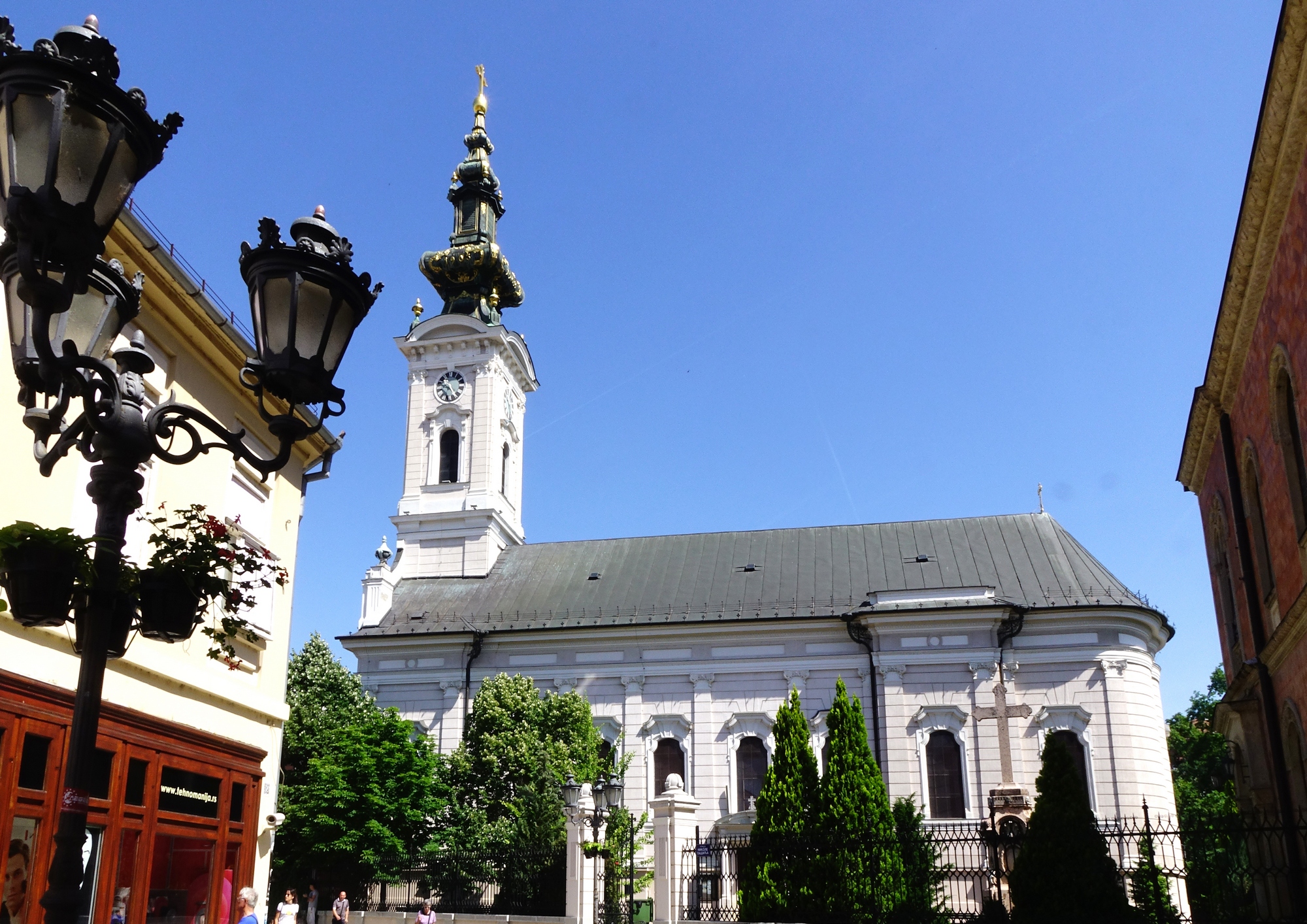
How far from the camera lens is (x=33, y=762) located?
31.1ft

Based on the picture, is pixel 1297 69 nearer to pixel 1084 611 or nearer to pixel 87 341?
pixel 87 341

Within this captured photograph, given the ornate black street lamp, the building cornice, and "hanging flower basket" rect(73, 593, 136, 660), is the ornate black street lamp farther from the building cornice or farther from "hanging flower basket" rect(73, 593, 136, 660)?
the building cornice

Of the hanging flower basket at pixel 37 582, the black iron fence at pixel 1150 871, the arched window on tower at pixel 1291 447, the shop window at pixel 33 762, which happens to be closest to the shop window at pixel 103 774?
the shop window at pixel 33 762

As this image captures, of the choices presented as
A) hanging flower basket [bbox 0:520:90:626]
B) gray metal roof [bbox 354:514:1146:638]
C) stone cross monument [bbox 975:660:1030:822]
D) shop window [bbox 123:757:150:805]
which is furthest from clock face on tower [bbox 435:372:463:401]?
hanging flower basket [bbox 0:520:90:626]

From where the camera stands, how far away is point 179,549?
6395mm

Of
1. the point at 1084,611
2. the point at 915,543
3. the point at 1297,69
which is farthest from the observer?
the point at 915,543

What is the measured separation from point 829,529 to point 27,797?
1389 inches

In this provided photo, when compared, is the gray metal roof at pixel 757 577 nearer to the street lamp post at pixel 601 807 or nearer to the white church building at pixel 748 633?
the white church building at pixel 748 633

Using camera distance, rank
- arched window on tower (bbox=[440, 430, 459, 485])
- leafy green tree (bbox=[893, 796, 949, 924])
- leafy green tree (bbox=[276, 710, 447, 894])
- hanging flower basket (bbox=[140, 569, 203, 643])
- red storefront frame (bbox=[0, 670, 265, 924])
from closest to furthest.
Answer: hanging flower basket (bbox=[140, 569, 203, 643])
red storefront frame (bbox=[0, 670, 265, 924])
leafy green tree (bbox=[893, 796, 949, 924])
leafy green tree (bbox=[276, 710, 447, 894])
arched window on tower (bbox=[440, 430, 459, 485])

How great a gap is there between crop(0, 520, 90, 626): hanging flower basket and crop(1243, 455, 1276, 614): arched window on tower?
1722 cm

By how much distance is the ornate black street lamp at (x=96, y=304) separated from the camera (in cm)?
468

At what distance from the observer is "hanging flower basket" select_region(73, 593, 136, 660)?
534cm

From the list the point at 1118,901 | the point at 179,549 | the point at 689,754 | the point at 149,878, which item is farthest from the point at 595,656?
the point at 179,549

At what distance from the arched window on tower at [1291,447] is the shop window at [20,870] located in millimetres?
14671
